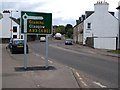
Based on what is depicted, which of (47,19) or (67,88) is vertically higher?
(47,19)

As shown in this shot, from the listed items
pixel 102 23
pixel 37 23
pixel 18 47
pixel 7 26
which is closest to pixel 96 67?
pixel 37 23

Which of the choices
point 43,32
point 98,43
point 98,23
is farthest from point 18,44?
point 98,23

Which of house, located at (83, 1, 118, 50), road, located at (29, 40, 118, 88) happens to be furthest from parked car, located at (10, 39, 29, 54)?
house, located at (83, 1, 118, 50)

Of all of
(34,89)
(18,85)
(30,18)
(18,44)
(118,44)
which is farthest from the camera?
(118,44)

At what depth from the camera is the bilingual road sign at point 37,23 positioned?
1848cm

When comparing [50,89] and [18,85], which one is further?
[18,85]

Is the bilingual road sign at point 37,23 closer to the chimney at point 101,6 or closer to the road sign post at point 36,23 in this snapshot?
the road sign post at point 36,23

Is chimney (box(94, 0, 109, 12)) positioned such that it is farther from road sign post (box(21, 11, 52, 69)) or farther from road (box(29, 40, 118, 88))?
road sign post (box(21, 11, 52, 69))

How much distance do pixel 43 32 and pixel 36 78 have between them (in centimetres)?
526

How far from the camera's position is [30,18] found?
1859 cm

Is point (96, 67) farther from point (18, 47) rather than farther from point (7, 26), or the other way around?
point (7, 26)

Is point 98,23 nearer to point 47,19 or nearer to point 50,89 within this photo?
point 47,19

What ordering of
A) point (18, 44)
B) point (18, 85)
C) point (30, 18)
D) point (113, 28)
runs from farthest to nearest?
1. point (113, 28)
2. point (18, 44)
3. point (30, 18)
4. point (18, 85)

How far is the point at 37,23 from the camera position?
62.1 ft
